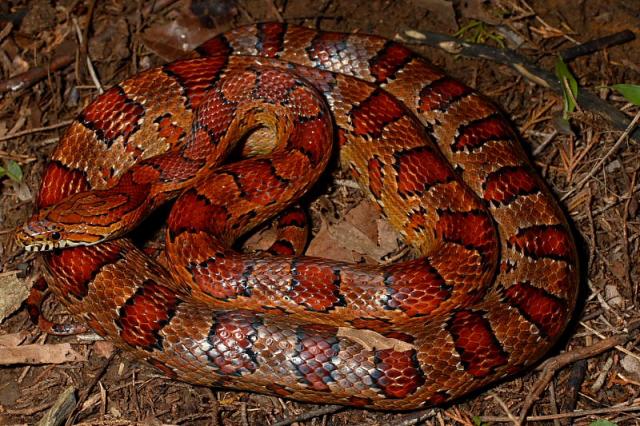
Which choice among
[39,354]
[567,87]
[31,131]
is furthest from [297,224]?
[567,87]

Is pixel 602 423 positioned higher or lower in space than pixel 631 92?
lower

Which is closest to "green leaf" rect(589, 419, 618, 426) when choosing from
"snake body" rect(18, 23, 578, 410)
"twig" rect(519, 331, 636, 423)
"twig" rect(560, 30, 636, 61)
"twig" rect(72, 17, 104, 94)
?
"twig" rect(519, 331, 636, 423)

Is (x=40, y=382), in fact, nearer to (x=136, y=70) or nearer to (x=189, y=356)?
(x=189, y=356)

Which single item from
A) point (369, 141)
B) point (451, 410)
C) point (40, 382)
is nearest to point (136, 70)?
point (369, 141)

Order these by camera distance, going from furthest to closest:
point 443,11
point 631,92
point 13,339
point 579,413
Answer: point 443,11, point 631,92, point 13,339, point 579,413

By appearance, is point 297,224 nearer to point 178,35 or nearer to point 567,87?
point 178,35
